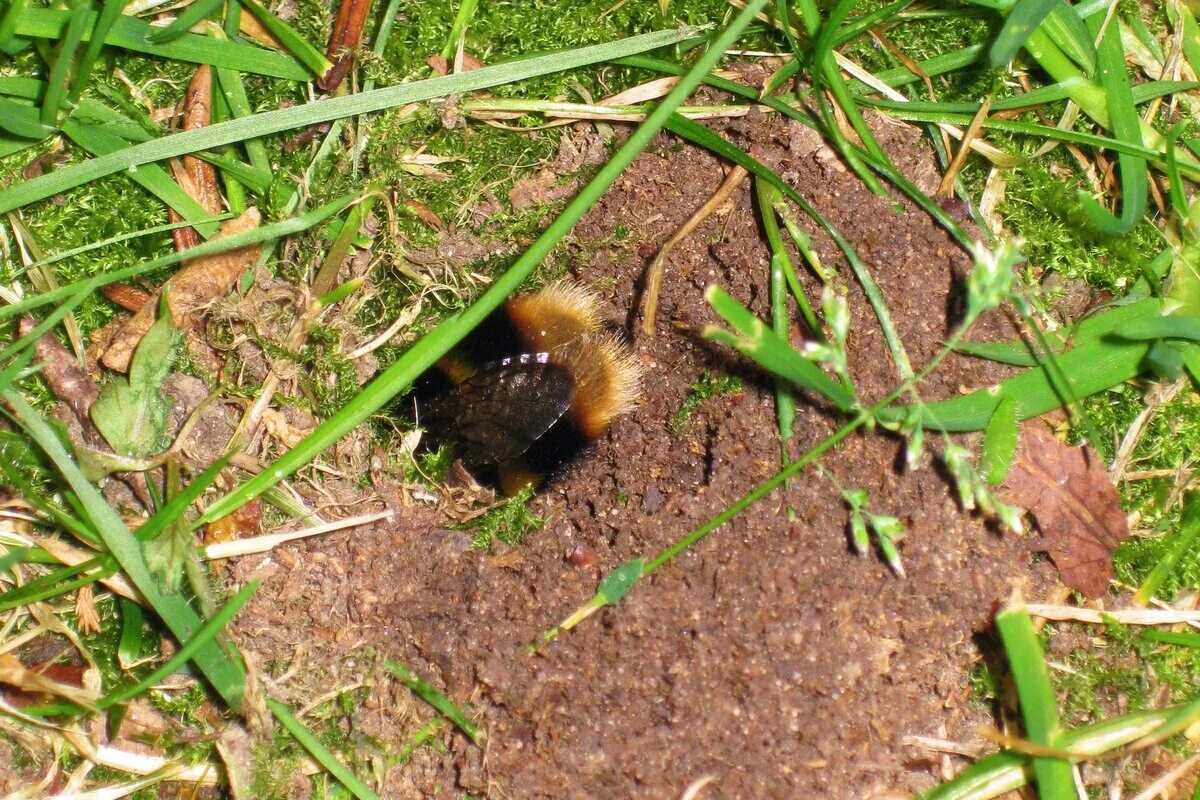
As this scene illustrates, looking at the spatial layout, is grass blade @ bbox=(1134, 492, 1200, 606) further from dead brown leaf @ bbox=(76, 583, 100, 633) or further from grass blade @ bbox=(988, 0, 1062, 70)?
dead brown leaf @ bbox=(76, 583, 100, 633)

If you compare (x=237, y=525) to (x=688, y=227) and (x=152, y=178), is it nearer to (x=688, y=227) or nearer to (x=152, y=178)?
(x=152, y=178)

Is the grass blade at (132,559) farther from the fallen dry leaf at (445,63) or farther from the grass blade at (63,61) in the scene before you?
the fallen dry leaf at (445,63)

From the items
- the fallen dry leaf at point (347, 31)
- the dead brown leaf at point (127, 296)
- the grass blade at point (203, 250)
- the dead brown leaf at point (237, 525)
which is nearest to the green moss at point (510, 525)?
the dead brown leaf at point (237, 525)

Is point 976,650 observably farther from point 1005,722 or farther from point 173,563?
point 173,563

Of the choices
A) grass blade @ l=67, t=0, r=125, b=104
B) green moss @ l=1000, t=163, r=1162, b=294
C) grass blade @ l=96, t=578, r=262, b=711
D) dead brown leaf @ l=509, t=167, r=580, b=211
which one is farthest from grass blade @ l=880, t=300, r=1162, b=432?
grass blade @ l=67, t=0, r=125, b=104

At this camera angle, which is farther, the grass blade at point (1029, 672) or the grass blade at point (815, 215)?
the grass blade at point (815, 215)

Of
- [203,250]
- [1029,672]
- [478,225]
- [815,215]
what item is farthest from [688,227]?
[1029,672]
